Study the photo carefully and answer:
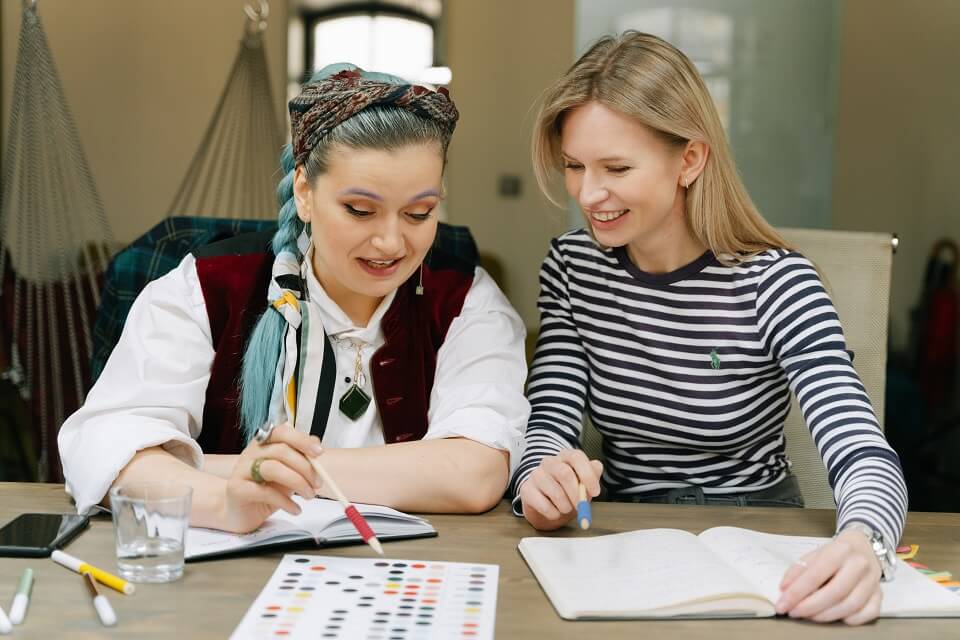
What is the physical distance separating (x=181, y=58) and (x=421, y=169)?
2.42 metres

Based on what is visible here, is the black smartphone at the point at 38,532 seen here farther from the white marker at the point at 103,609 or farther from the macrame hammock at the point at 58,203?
the macrame hammock at the point at 58,203

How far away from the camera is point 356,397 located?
1.52 meters

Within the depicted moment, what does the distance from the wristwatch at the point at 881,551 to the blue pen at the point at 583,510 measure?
290 mm

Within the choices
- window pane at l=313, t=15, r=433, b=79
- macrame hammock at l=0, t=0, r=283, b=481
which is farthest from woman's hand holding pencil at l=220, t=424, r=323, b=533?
window pane at l=313, t=15, r=433, b=79

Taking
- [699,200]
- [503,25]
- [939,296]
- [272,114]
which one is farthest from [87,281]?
[939,296]

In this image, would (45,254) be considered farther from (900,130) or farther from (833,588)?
(900,130)

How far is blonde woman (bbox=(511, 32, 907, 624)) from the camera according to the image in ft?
4.75

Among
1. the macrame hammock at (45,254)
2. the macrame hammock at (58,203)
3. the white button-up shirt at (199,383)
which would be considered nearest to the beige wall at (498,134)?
the macrame hammock at (58,203)

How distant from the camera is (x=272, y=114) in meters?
2.99

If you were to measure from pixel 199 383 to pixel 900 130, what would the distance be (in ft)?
10.5

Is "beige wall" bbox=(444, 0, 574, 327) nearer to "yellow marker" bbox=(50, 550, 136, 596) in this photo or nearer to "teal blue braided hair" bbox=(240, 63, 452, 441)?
"teal blue braided hair" bbox=(240, 63, 452, 441)

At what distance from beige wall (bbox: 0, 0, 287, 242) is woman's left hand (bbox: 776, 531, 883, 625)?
284 cm

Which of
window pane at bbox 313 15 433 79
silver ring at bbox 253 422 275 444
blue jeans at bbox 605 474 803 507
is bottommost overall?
→ blue jeans at bbox 605 474 803 507

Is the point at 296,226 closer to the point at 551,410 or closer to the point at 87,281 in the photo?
the point at 551,410
